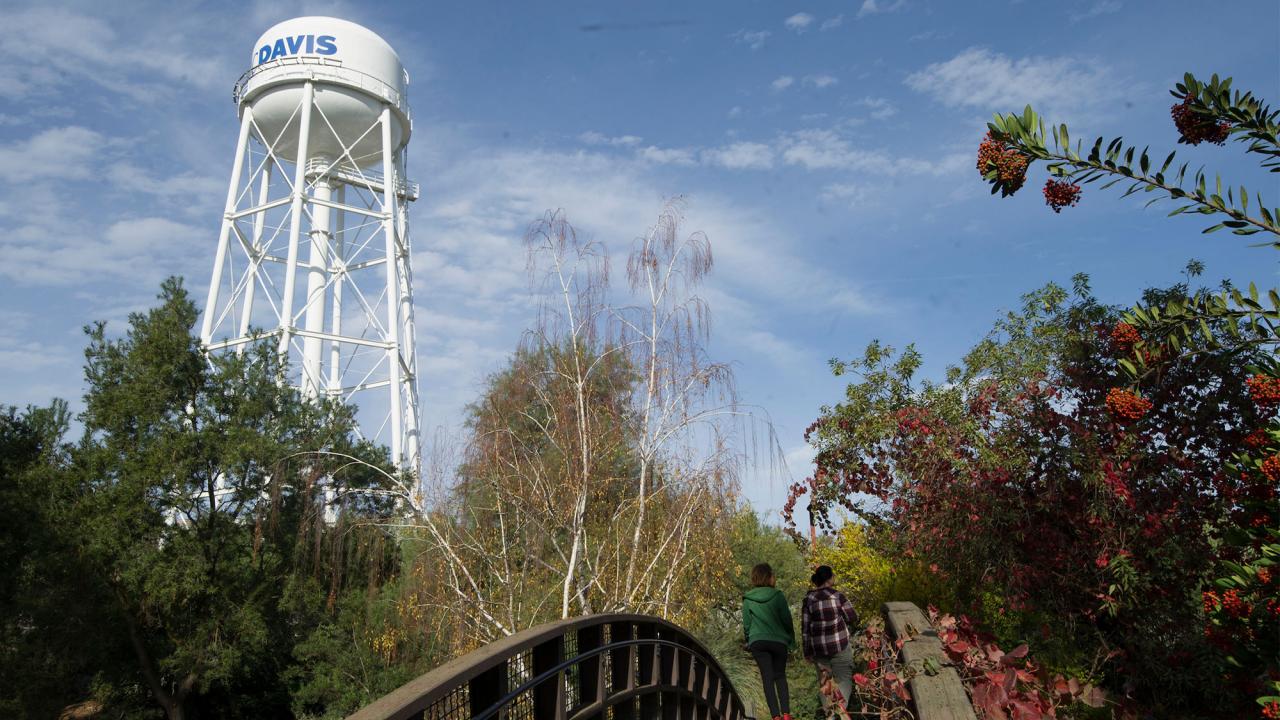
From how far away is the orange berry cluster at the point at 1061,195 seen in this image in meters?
3.66

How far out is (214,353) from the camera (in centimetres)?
2330

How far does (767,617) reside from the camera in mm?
7109

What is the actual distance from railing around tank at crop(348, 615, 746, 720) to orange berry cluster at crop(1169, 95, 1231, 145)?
3.22 metres

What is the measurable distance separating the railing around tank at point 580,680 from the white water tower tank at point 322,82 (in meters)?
20.9

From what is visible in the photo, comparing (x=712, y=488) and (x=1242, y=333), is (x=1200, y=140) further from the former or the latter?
(x=712, y=488)

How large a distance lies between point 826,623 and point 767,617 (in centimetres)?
46

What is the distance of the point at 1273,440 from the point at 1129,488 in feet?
10.5

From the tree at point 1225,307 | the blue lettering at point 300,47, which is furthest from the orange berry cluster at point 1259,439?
the blue lettering at point 300,47

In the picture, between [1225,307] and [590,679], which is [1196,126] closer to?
[1225,307]

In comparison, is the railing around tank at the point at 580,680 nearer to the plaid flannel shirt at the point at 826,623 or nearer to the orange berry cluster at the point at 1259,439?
the plaid flannel shirt at the point at 826,623

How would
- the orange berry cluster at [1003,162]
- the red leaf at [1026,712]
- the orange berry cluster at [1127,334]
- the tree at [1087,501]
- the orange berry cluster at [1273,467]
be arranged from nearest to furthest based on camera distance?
1. the orange berry cluster at [1273,467]
2. the orange berry cluster at [1003,162]
3. the orange berry cluster at [1127,334]
4. the red leaf at [1026,712]
5. the tree at [1087,501]

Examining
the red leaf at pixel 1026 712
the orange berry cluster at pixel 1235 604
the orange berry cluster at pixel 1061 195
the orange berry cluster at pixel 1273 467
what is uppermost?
the orange berry cluster at pixel 1061 195

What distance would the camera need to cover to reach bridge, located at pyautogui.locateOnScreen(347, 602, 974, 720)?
2635 millimetres

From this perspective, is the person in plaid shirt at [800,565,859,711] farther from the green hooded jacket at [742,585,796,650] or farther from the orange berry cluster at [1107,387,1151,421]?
the orange berry cluster at [1107,387,1151,421]
